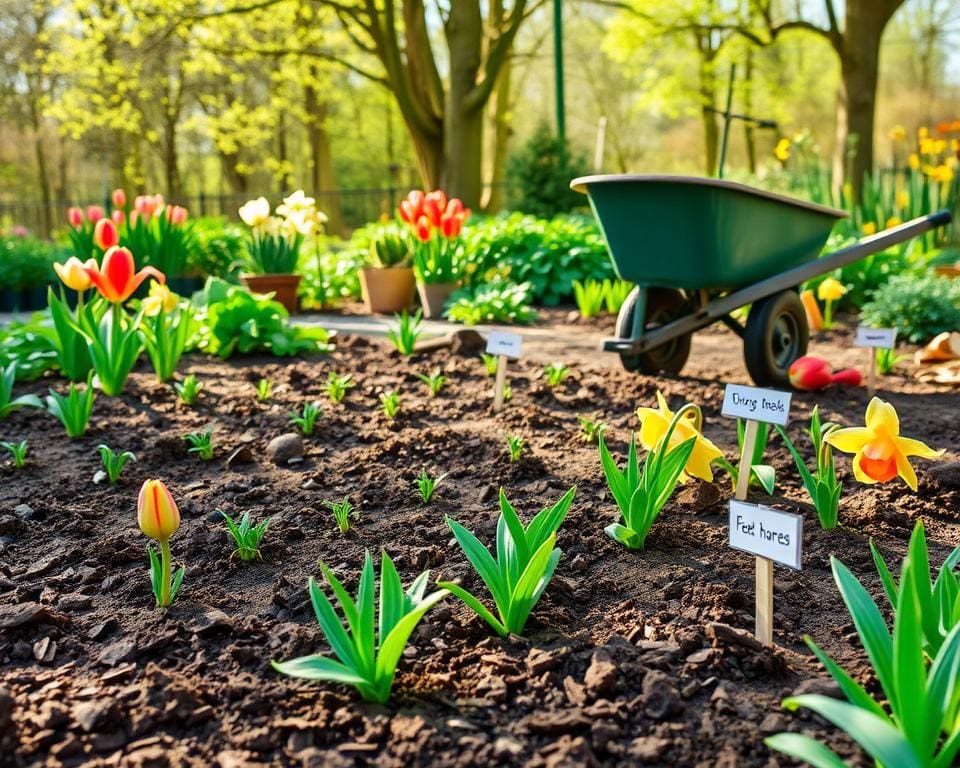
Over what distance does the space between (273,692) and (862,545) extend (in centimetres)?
141

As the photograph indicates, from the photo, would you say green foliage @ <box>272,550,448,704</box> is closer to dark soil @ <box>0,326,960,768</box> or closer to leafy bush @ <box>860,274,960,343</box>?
dark soil @ <box>0,326,960,768</box>

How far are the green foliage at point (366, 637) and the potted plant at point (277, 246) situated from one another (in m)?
5.04

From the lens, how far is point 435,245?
6543mm

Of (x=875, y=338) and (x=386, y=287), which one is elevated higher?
(x=386, y=287)

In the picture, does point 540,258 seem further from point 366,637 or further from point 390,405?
point 366,637

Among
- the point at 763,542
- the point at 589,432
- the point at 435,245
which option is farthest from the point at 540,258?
the point at 763,542

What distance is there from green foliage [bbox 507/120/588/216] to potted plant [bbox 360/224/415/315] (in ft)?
12.4

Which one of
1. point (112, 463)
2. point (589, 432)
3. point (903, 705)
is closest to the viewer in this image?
point (903, 705)

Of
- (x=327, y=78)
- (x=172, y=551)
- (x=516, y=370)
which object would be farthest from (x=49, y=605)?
(x=327, y=78)

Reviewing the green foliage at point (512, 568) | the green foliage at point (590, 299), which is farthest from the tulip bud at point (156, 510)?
the green foliage at point (590, 299)

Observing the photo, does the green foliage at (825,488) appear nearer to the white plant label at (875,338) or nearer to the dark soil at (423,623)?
the dark soil at (423,623)

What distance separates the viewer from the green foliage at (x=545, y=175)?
10695mm

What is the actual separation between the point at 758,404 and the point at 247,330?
10.4 ft

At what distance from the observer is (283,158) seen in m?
22.8
